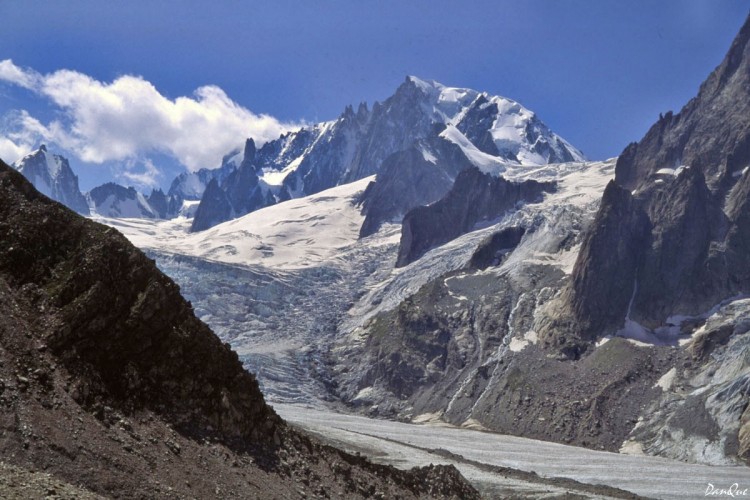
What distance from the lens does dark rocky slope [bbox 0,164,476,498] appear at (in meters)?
32.2

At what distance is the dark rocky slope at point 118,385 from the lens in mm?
32250

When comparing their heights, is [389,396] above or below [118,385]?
below

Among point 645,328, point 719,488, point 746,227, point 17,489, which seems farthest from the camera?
point 746,227

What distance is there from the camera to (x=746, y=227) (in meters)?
197

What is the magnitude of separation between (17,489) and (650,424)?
138 m

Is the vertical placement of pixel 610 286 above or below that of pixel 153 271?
above

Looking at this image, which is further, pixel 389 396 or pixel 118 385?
pixel 389 396

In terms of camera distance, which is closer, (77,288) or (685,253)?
(77,288)

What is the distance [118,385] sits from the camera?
37.2 meters

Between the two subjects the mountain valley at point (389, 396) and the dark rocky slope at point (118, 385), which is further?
the mountain valley at point (389, 396)

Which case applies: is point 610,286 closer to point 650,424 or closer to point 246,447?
point 650,424

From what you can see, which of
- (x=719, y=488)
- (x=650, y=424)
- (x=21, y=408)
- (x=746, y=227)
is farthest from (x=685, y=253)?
(x=21, y=408)

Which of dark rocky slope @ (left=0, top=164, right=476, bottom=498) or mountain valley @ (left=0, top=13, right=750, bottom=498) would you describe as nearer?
dark rocky slope @ (left=0, top=164, right=476, bottom=498)

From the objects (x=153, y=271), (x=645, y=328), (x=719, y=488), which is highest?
(x=645, y=328)
